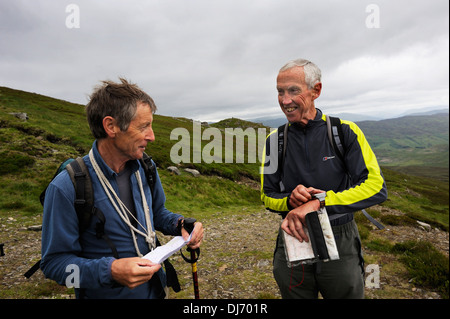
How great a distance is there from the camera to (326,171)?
3.13m

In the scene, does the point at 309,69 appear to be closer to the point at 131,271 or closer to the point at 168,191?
the point at 131,271

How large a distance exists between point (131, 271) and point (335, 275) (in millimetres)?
2350

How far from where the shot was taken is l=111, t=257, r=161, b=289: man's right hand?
2193 millimetres

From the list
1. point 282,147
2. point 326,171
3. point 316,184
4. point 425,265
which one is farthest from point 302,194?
point 425,265

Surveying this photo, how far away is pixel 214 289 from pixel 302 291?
15.3 feet

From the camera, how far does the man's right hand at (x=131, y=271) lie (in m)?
2.19

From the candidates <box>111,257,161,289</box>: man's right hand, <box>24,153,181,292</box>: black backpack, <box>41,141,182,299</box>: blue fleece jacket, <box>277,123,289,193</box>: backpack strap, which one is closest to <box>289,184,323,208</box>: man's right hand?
<box>277,123,289,193</box>: backpack strap

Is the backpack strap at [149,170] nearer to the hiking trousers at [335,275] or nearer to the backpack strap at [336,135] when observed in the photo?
the hiking trousers at [335,275]

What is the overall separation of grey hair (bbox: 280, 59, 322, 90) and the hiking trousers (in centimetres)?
192

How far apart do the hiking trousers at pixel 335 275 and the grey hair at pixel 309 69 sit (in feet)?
6.29

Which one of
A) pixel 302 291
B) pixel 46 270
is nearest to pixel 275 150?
pixel 302 291

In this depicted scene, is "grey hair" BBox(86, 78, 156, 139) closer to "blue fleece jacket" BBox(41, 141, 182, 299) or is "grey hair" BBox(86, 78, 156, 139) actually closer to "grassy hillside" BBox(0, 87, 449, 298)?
"blue fleece jacket" BBox(41, 141, 182, 299)

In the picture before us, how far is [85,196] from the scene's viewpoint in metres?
2.40

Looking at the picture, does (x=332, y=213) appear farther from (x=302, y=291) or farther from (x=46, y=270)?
(x=46, y=270)
